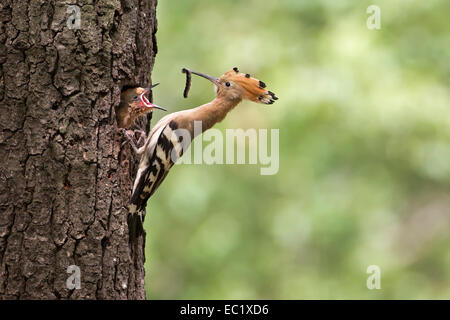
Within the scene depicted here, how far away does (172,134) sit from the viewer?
4.38 m

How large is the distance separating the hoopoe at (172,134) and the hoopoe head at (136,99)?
0.24m

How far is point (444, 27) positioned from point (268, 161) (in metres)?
2.74

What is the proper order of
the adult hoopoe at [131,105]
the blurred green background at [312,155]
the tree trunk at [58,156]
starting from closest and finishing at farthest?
the tree trunk at [58,156] → the adult hoopoe at [131,105] → the blurred green background at [312,155]

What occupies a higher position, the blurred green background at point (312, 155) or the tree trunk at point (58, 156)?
the blurred green background at point (312, 155)

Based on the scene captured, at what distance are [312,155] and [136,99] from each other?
412 centimetres

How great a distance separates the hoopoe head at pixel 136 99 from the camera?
381 cm

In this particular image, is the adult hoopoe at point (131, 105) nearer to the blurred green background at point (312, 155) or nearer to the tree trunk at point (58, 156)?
the tree trunk at point (58, 156)

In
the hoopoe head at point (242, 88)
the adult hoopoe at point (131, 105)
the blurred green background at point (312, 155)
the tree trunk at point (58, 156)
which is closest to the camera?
the tree trunk at point (58, 156)

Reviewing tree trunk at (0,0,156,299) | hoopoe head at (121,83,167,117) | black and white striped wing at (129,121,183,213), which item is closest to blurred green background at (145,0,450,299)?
black and white striped wing at (129,121,183,213)

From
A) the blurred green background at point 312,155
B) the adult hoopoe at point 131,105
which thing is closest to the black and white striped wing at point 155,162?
the adult hoopoe at point 131,105

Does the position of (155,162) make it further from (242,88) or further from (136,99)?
(242,88)

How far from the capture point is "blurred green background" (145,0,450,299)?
6922 millimetres

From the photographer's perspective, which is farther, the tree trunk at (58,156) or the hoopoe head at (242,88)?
the hoopoe head at (242,88)
